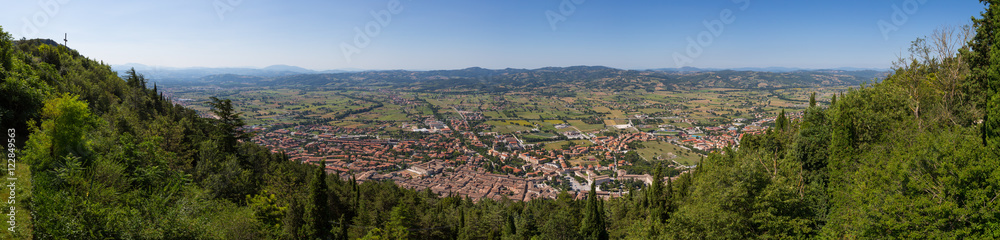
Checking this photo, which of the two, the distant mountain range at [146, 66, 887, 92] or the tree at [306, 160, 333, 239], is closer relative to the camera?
the tree at [306, 160, 333, 239]

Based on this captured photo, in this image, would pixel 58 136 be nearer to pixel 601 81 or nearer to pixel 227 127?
pixel 227 127

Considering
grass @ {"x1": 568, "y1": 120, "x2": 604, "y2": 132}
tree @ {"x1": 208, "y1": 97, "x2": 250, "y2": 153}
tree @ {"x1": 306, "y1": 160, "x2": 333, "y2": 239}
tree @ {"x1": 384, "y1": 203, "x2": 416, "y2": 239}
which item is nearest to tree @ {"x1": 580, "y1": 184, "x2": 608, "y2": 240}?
tree @ {"x1": 384, "y1": 203, "x2": 416, "y2": 239}

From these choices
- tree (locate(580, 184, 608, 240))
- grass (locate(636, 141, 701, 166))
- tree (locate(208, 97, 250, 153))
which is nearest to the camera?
tree (locate(208, 97, 250, 153))

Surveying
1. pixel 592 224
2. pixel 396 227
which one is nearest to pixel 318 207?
pixel 396 227

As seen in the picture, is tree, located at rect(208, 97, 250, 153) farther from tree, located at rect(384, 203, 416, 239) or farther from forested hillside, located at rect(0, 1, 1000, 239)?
tree, located at rect(384, 203, 416, 239)

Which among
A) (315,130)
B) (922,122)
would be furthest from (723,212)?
(315,130)

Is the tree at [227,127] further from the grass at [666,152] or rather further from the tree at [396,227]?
the grass at [666,152]

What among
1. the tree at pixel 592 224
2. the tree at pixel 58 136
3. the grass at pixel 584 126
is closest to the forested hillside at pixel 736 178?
the tree at pixel 58 136

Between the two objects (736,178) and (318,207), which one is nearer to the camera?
(736,178)
